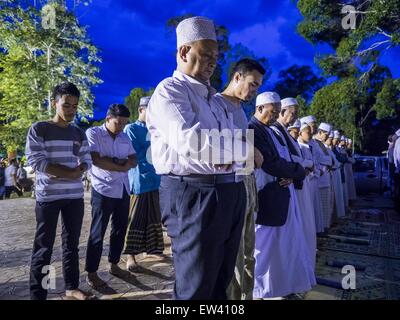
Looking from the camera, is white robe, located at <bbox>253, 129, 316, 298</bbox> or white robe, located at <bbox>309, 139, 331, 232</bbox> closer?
white robe, located at <bbox>253, 129, 316, 298</bbox>

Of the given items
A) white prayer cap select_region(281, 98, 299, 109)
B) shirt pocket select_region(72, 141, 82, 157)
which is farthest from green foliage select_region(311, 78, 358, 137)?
shirt pocket select_region(72, 141, 82, 157)

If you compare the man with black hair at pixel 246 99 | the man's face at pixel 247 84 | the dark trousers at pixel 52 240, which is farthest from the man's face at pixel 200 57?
the dark trousers at pixel 52 240

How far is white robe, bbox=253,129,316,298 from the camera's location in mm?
3066

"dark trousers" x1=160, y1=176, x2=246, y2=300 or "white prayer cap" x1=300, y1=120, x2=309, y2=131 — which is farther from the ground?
"white prayer cap" x1=300, y1=120, x2=309, y2=131

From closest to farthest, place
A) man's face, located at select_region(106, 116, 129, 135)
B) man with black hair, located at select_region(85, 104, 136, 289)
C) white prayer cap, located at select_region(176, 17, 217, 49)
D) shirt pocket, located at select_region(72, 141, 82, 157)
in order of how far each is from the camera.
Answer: white prayer cap, located at select_region(176, 17, 217, 49) → shirt pocket, located at select_region(72, 141, 82, 157) → man with black hair, located at select_region(85, 104, 136, 289) → man's face, located at select_region(106, 116, 129, 135)

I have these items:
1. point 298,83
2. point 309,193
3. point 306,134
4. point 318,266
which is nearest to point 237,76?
point 309,193

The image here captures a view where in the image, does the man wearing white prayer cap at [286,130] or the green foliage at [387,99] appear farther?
the green foliage at [387,99]

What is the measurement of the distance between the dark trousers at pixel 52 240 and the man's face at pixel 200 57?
5.65 feet

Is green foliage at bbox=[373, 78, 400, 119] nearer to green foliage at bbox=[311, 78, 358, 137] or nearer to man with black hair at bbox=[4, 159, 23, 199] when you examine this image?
green foliage at bbox=[311, 78, 358, 137]

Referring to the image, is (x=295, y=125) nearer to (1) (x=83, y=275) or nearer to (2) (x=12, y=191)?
(1) (x=83, y=275)

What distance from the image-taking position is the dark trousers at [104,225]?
10.9 ft

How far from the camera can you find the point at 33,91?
12570 mm

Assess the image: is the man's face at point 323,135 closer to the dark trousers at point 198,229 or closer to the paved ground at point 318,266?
the paved ground at point 318,266

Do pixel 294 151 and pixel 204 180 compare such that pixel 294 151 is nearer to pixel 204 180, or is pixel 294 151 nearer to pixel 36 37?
pixel 204 180
